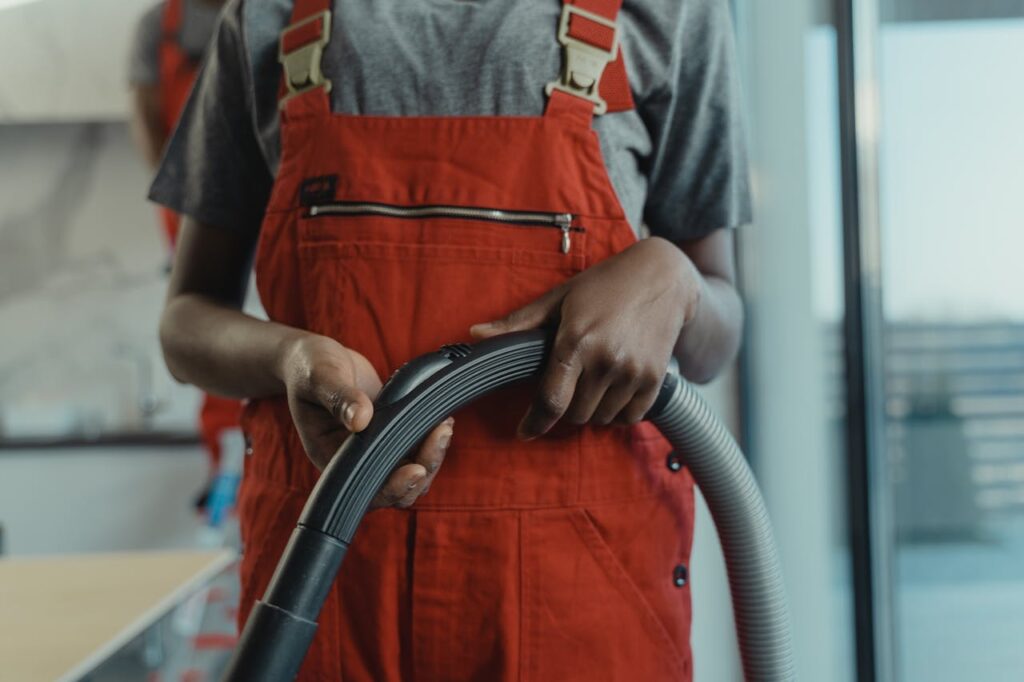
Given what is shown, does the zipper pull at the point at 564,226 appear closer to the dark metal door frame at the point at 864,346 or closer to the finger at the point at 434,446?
the finger at the point at 434,446

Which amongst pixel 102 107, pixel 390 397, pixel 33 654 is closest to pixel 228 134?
pixel 390 397

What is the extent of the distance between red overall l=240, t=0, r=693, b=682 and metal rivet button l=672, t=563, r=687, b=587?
3cm

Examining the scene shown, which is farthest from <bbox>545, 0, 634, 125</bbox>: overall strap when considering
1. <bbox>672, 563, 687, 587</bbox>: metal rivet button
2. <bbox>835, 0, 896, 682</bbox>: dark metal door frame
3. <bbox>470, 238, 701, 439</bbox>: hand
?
<bbox>835, 0, 896, 682</bbox>: dark metal door frame

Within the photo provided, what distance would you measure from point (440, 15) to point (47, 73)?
107 inches

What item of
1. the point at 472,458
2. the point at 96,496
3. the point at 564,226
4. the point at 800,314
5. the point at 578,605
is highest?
the point at 564,226

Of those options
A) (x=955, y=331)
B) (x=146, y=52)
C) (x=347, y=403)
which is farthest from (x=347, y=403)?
(x=146, y=52)

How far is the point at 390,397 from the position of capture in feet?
2.01

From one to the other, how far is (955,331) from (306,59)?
98 cm

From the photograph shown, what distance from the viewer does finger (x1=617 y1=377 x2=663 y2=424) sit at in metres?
0.69

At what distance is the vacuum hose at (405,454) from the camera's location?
535 millimetres

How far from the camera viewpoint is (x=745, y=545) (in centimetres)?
84

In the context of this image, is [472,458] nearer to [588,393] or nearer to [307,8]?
[588,393]

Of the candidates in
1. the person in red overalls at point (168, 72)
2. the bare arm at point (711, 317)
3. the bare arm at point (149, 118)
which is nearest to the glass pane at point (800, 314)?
the bare arm at point (711, 317)

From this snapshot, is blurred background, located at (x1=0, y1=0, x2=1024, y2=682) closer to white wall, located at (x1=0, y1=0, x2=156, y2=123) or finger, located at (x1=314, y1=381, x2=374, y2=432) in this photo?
white wall, located at (x1=0, y1=0, x2=156, y2=123)
